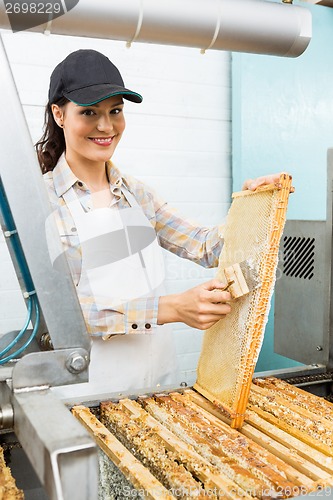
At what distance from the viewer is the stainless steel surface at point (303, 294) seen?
72.7 inches

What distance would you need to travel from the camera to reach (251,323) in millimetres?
1360

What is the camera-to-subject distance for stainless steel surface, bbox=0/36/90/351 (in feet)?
2.54

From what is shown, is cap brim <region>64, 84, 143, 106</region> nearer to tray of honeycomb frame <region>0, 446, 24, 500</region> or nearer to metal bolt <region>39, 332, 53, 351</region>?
metal bolt <region>39, 332, 53, 351</region>

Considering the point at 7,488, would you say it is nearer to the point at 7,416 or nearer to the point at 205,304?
the point at 7,416

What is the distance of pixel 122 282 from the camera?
2023 mm

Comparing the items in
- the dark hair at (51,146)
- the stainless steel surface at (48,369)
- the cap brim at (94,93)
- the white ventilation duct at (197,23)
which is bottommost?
the stainless steel surface at (48,369)

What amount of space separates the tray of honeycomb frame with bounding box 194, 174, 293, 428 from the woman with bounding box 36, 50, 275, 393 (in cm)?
20

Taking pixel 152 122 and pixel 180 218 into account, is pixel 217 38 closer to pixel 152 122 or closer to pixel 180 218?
pixel 180 218

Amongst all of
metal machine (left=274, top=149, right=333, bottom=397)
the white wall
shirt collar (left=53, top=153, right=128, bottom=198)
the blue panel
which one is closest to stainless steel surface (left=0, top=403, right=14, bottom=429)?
metal machine (left=274, top=149, right=333, bottom=397)

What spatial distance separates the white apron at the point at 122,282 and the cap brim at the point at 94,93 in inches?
15.4

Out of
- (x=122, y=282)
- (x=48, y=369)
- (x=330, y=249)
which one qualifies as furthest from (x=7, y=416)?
(x=330, y=249)

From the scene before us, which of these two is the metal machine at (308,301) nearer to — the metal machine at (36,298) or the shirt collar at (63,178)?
the shirt collar at (63,178)

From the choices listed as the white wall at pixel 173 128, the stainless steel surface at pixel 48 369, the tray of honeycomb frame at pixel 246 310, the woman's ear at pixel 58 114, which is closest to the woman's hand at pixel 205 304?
the tray of honeycomb frame at pixel 246 310

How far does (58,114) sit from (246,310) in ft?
3.59
